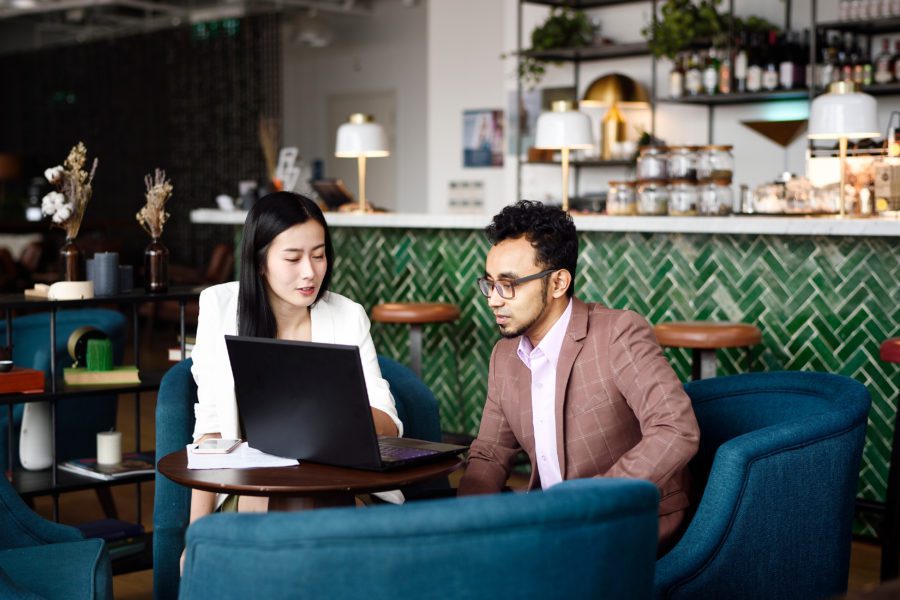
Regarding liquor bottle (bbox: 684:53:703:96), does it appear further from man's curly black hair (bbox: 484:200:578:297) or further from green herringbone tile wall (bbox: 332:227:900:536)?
man's curly black hair (bbox: 484:200:578:297)

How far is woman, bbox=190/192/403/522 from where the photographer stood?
2.73 metres

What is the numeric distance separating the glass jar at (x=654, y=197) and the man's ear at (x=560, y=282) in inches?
108

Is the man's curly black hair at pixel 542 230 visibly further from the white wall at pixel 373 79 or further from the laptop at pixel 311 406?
the white wall at pixel 373 79

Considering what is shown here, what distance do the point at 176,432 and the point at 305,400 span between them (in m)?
0.82

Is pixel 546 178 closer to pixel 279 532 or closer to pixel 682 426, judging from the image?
pixel 682 426

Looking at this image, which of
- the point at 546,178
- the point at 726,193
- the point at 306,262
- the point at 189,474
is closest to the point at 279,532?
the point at 189,474

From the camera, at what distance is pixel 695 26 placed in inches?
279

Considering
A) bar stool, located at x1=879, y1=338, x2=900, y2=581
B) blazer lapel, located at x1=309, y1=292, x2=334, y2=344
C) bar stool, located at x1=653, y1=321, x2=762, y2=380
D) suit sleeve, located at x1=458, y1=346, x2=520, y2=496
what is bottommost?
bar stool, located at x1=879, y1=338, x2=900, y2=581

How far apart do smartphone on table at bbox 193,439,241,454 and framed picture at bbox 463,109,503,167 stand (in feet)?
22.6

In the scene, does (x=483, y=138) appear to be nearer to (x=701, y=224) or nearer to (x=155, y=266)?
(x=701, y=224)

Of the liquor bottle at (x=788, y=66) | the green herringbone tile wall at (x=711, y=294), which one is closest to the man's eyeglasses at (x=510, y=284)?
the green herringbone tile wall at (x=711, y=294)

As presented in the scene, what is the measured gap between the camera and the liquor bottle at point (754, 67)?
6969mm

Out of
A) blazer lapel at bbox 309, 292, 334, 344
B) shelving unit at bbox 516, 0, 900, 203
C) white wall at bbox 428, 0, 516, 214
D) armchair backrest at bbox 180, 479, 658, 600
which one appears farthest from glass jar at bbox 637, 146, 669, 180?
white wall at bbox 428, 0, 516, 214

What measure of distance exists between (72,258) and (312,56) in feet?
31.5
